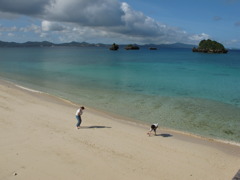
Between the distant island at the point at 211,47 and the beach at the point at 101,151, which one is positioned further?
the distant island at the point at 211,47

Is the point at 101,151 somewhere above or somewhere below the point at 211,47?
below

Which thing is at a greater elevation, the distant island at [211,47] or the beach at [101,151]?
the distant island at [211,47]

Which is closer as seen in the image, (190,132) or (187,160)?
(187,160)

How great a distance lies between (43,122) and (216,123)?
1334 cm

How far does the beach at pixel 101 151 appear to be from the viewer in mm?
10617

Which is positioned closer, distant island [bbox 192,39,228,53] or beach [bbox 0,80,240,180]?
beach [bbox 0,80,240,180]

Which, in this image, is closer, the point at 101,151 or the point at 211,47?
the point at 101,151

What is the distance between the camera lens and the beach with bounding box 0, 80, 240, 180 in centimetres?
1062

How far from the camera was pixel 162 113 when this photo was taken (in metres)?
21.1

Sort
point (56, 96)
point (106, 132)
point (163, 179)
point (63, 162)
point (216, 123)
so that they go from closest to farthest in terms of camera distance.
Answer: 1. point (163, 179)
2. point (63, 162)
3. point (106, 132)
4. point (216, 123)
5. point (56, 96)

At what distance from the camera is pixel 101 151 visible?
12.6 m

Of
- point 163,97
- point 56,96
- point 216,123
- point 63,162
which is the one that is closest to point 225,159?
point 216,123

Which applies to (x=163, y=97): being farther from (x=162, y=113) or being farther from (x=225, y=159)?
(x=225, y=159)

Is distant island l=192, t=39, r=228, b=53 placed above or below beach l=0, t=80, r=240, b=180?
above
